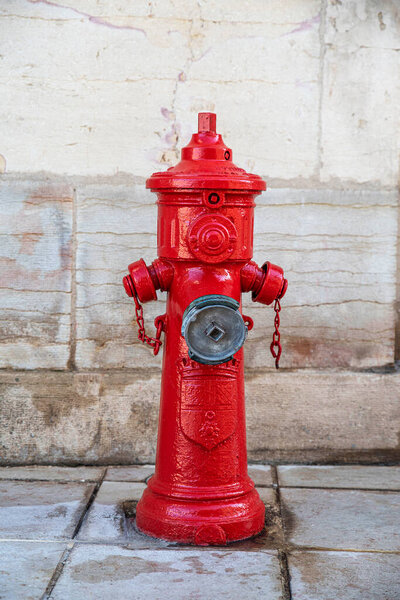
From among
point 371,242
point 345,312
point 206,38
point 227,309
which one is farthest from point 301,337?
point 206,38

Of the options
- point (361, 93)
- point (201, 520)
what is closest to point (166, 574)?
point (201, 520)

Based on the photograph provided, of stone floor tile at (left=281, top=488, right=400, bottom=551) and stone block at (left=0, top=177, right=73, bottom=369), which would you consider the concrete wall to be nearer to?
stone block at (left=0, top=177, right=73, bottom=369)

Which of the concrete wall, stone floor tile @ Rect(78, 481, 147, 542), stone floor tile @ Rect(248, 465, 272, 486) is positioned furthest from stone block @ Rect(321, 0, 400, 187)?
stone floor tile @ Rect(78, 481, 147, 542)

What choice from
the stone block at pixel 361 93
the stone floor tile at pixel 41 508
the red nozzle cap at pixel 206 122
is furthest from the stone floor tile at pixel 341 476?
the red nozzle cap at pixel 206 122

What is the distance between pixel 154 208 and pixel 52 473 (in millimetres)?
1430

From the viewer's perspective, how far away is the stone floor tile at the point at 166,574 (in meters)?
2.63

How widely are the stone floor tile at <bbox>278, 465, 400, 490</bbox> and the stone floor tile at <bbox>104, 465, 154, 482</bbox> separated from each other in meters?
0.67

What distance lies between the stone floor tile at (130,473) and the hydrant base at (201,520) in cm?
73

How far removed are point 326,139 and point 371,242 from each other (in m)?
0.58

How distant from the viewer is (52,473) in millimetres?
3992

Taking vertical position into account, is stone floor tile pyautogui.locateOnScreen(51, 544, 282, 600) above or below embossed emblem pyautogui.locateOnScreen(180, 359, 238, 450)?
below

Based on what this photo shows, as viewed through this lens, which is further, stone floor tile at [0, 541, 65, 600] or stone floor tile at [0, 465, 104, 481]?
stone floor tile at [0, 465, 104, 481]

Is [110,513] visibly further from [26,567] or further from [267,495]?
[267,495]

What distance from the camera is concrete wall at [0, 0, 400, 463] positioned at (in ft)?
13.2
